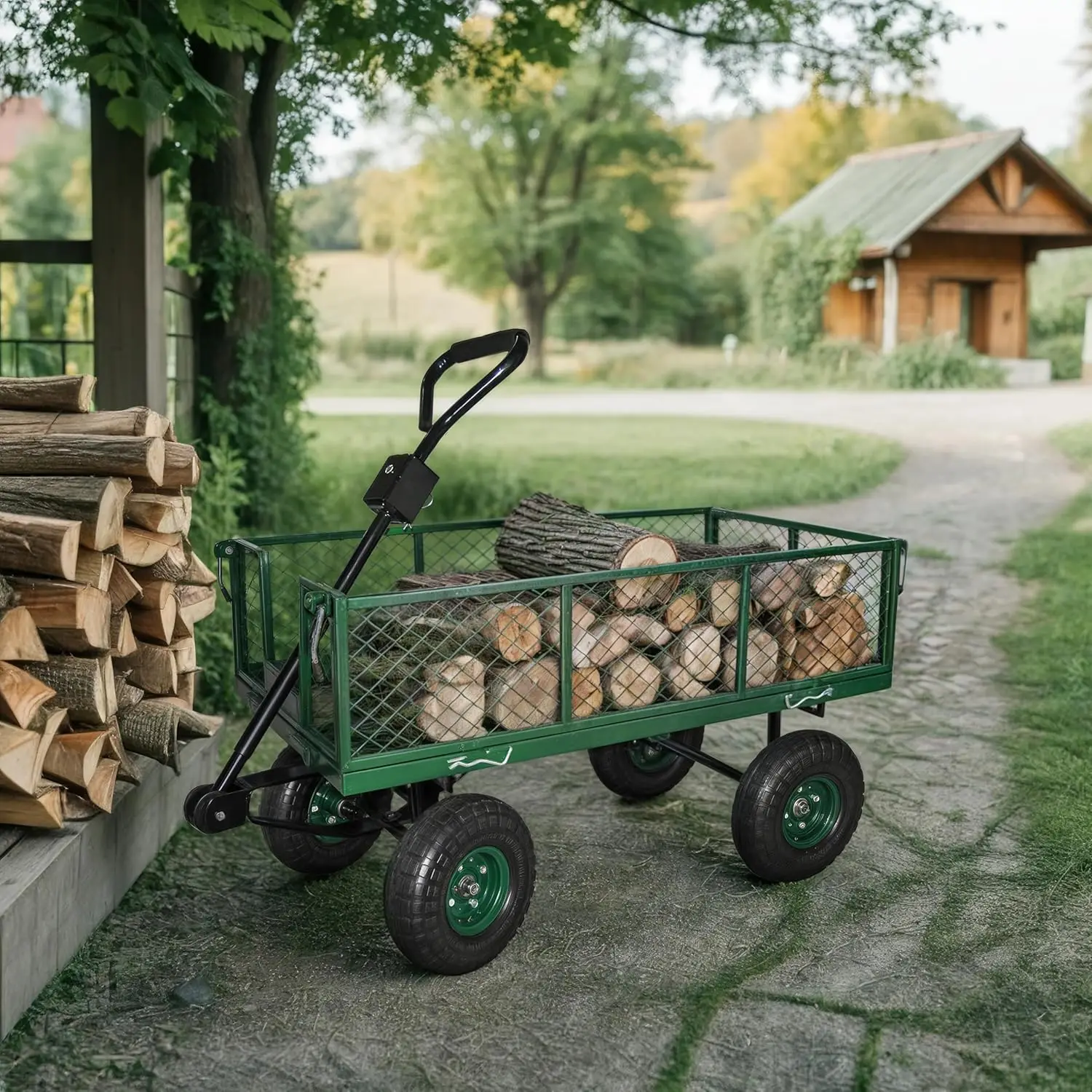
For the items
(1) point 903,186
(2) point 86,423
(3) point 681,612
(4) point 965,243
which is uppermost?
(1) point 903,186

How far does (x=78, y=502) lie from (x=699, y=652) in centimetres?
185

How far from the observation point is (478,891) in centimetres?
357

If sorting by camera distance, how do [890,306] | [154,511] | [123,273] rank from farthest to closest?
[890,306]
[123,273]
[154,511]

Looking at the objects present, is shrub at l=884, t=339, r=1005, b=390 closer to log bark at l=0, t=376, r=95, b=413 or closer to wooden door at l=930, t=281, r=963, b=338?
wooden door at l=930, t=281, r=963, b=338

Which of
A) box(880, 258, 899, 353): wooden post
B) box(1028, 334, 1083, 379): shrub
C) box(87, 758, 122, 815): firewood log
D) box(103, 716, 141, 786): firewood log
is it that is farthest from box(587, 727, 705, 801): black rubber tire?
box(880, 258, 899, 353): wooden post

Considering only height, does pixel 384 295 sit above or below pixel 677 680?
above

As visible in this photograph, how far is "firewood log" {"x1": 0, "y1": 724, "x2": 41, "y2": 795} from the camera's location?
3289mm

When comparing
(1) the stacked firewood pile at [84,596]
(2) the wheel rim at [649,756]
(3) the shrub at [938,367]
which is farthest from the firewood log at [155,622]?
(3) the shrub at [938,367]

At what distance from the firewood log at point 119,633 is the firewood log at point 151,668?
31cm

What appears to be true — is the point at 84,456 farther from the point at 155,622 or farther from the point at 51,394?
the point at 155,622

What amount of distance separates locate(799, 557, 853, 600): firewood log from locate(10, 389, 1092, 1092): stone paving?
36.9 inches

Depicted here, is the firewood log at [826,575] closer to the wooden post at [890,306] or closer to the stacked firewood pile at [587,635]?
the stacked firewood pile at [587,635]

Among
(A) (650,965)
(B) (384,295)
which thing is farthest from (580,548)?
(B) (384,295)

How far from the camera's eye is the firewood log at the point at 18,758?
329cm
